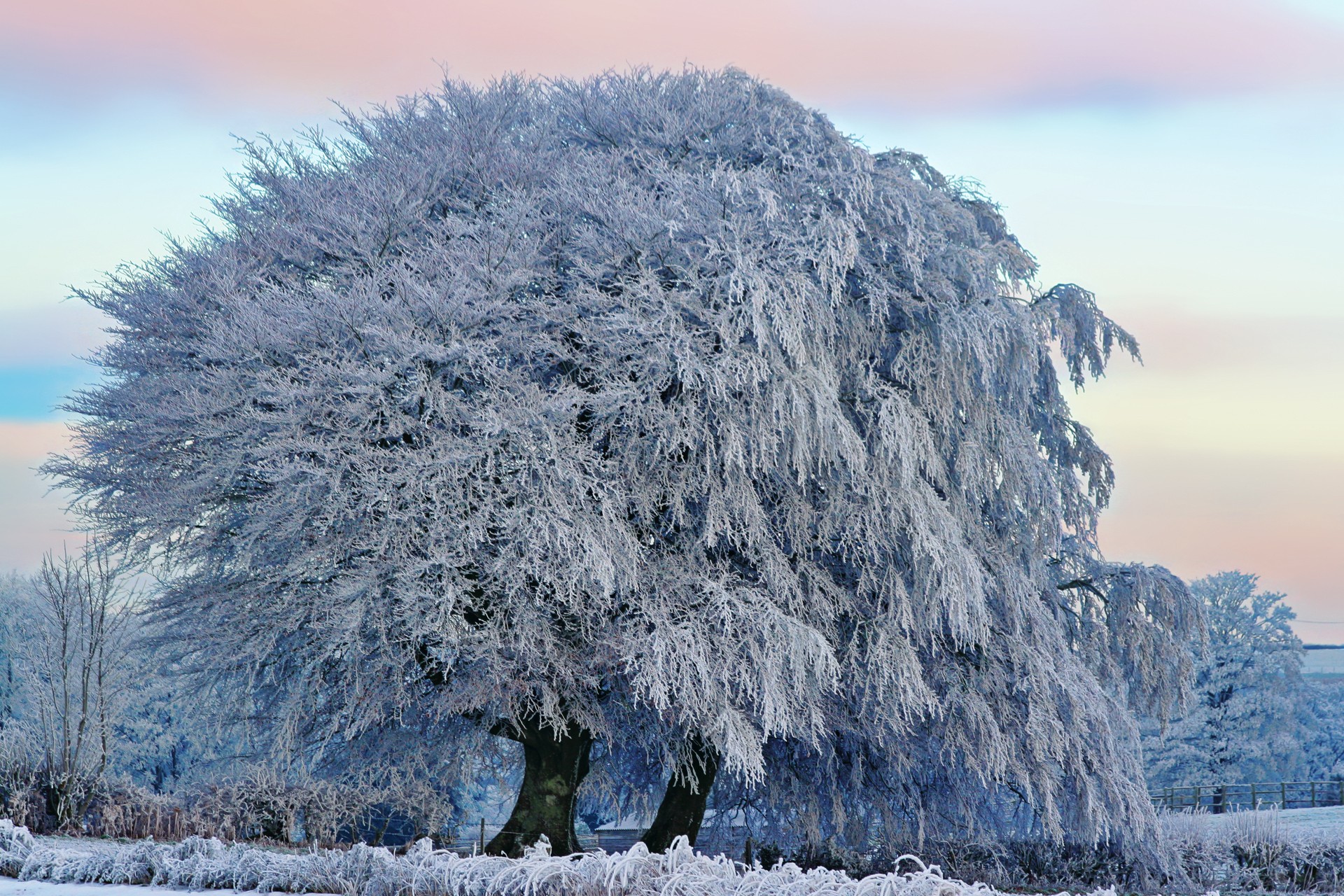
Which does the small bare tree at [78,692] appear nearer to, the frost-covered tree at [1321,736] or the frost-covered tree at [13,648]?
the frost-covered tree at [13,648]

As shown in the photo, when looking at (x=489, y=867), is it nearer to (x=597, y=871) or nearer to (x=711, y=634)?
(x=597, y=871)

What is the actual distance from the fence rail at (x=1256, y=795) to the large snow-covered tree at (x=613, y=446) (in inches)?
745

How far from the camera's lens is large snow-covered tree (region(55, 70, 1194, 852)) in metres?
11.9

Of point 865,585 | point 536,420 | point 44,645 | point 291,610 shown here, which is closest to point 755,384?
point 536,420

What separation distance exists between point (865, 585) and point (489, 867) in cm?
767

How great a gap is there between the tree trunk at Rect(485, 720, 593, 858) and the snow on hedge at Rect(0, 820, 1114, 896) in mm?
6143

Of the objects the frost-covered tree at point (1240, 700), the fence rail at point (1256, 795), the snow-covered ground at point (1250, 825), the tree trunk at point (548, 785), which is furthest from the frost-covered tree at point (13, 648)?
the frost-covered tree at point (1240, 700)

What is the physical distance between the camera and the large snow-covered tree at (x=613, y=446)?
11859 mm

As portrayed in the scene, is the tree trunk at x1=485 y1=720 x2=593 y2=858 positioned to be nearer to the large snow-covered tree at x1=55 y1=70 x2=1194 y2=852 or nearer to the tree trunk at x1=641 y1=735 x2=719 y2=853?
A: the large snow-covered tree at x1=55 y1=70 x2=1194 y2=852

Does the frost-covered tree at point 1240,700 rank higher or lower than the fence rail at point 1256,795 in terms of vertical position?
higher

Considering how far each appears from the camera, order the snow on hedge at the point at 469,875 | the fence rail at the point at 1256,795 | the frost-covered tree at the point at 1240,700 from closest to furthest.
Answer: the snow on hedge at the point at 469,875 → the fence rail at the point at 1256,795 → the frost-covered tree at the point at 1240,700

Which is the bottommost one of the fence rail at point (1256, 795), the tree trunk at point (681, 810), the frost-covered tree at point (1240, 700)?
the fence rail at point (1256, 795)

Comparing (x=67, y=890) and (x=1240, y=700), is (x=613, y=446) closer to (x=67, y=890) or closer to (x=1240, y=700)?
(x=67, y=890)

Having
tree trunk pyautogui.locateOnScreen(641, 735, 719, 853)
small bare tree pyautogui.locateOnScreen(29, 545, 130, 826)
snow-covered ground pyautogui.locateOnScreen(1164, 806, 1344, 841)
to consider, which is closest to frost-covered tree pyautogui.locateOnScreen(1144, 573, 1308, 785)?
snow-covered ground pyautogui.locateOnScreen(1164, 806, 1344, 841)
